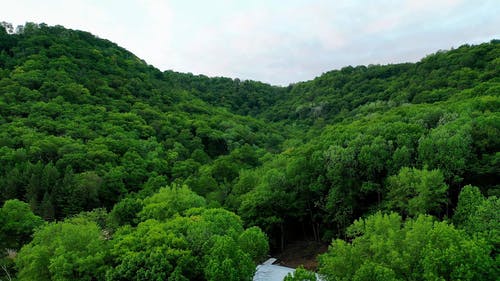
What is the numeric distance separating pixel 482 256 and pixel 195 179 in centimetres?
3482

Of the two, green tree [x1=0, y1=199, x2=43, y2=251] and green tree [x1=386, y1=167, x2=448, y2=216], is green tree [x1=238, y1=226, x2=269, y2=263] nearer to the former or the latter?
green tree [x1=386, y1=167, x2=448, y2=216]

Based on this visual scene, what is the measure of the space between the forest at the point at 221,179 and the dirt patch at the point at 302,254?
1149 millimetres

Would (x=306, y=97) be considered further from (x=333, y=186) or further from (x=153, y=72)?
(x=333, y=186)

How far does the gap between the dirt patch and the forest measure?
1149 millimetres

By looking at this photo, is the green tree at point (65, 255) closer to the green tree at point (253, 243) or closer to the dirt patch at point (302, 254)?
the green tree at point (253, 243)

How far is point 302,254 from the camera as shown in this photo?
3928 cm

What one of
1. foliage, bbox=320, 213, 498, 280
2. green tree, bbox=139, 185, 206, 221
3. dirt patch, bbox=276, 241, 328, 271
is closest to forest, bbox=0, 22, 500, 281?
foliage, bbox=320, 213, 498, 280

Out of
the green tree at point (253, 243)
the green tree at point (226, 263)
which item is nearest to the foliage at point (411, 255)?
the green tree at point (226, 263)

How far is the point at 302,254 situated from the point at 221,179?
1776cm

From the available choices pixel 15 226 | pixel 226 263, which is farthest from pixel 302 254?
pixel 15 226

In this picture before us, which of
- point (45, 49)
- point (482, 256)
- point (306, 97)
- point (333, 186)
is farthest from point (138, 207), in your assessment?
point (306, 97)

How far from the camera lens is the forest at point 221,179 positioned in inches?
938

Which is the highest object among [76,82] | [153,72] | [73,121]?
[153,72]

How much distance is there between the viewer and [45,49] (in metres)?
84.5
